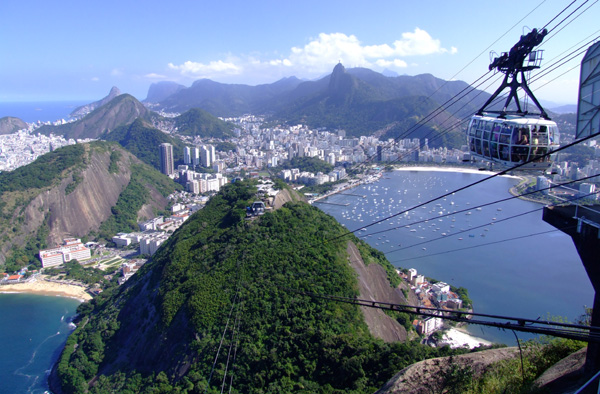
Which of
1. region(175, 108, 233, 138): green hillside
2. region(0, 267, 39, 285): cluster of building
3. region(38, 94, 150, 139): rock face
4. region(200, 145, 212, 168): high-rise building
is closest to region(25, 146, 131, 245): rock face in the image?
region(0, 267, 39, 285): cluster of building

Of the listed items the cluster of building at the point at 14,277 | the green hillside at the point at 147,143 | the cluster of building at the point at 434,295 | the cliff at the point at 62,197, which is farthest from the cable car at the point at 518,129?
the green hillside at the point at 147,143

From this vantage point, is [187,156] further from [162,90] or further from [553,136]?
[162,90]

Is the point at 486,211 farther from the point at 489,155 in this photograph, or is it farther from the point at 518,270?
the point at 489,155

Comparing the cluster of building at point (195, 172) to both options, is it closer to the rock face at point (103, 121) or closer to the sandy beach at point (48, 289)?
the sandy beach at point (48, 289)

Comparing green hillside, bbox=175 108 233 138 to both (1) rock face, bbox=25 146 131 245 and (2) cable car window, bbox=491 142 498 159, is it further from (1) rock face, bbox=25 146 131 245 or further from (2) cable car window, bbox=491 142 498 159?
(2) cable car window, bbox=491 142 498 159

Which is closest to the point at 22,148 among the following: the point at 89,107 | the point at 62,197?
the point at 62,197
